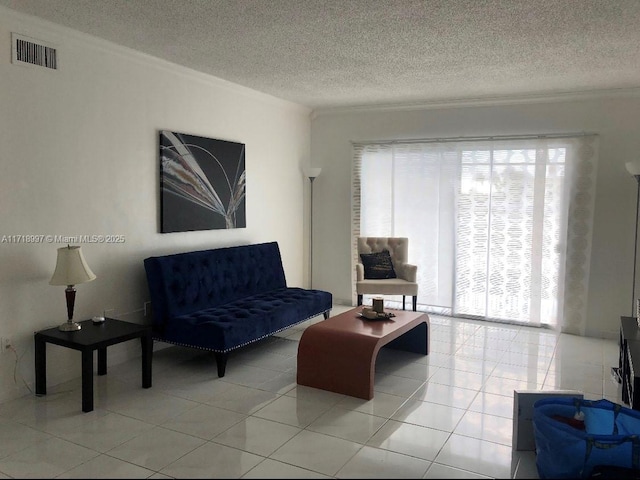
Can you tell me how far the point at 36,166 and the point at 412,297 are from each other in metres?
4.11

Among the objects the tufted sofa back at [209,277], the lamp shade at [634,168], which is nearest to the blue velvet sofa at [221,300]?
the tufted sofa back at [209,277]

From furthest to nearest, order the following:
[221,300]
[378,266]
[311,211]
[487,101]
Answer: [311,211], [378,266], [487,101], [221,300]

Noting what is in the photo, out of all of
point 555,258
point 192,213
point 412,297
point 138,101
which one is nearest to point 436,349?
point 412,297

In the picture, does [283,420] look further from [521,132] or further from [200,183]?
[521,132]

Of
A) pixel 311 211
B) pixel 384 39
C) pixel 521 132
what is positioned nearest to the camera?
pixel 384 39

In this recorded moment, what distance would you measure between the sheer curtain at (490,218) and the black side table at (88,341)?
11.5 feet

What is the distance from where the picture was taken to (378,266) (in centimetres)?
637

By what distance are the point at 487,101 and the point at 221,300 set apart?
3.60 metres

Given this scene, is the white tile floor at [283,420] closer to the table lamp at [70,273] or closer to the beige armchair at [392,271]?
the table lamp at [70,273]

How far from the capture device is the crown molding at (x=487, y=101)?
5.43 meters

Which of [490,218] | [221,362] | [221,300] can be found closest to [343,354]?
[221,362]

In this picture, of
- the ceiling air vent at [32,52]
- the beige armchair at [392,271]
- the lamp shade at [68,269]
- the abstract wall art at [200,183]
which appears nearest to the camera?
the ceiling air vent at [32,52]

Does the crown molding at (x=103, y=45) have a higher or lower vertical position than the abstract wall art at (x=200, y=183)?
higher

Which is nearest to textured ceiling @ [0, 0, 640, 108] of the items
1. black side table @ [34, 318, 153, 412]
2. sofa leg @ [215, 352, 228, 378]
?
black side table @ [34, 318, 153, 412]
